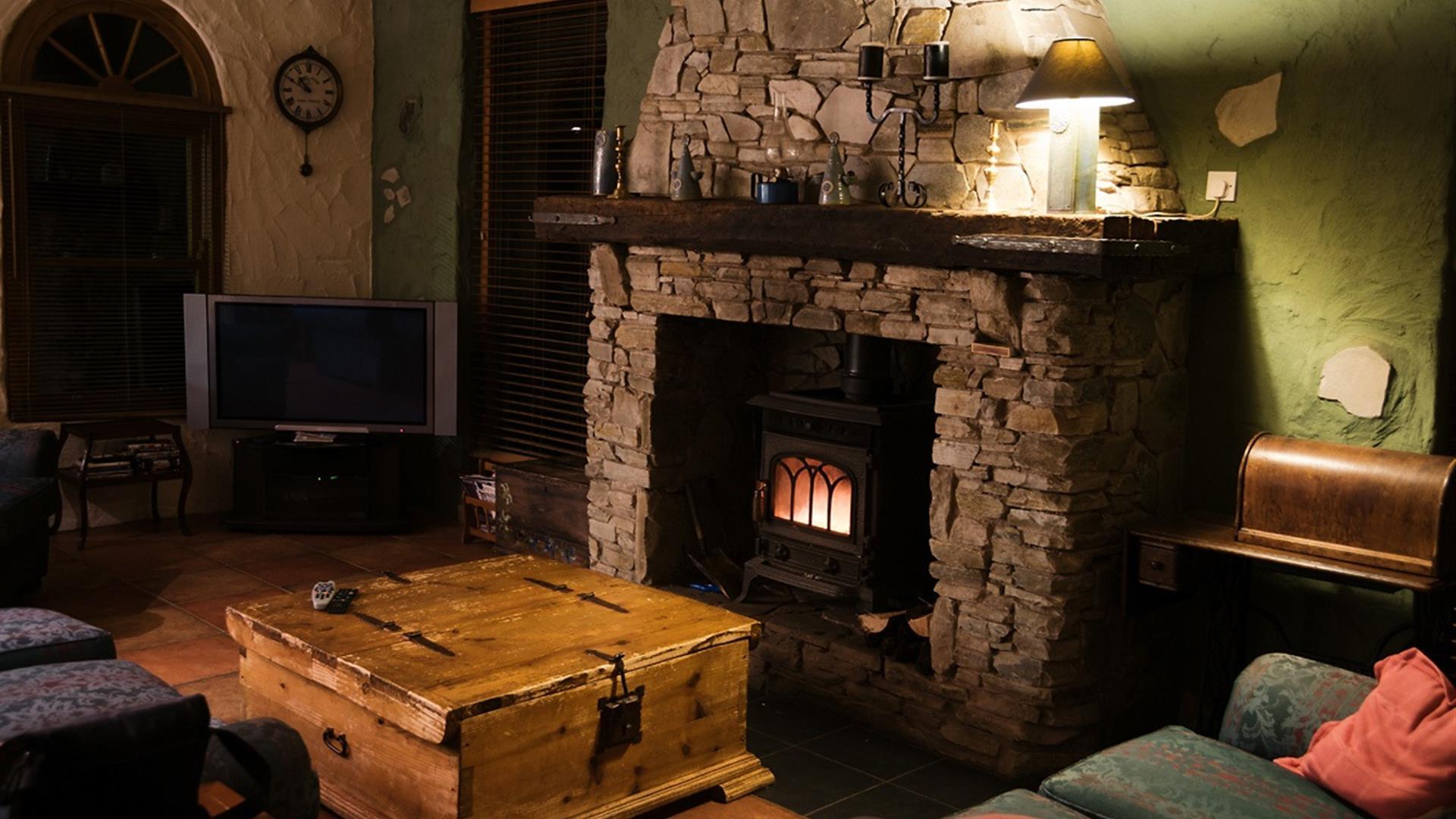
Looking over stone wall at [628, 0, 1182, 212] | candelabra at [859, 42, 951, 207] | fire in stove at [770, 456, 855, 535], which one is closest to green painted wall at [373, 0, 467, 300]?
stone wall at [628, 0, 1182, 212]

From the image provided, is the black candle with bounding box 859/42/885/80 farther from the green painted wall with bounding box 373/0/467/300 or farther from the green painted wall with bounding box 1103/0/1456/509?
the green painted wall with bounding box 373/0/467/300

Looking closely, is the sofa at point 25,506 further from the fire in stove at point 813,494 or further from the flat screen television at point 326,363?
the fire in stove at point 813,494

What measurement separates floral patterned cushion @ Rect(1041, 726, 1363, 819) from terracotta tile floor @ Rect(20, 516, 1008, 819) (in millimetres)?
918

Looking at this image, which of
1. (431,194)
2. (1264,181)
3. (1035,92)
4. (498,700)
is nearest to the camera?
(498,700)

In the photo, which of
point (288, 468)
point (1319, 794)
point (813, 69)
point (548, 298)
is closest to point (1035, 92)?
point (813, 69)

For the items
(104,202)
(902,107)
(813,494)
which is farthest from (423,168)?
(902,107)

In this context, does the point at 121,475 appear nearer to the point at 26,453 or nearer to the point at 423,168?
the point at 26,453

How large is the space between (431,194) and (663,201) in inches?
101

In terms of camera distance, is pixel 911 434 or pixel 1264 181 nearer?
pixel 1264 181

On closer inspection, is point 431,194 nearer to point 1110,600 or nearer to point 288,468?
point 288,468

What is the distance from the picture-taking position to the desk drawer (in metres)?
4.04

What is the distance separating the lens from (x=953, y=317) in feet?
14.0

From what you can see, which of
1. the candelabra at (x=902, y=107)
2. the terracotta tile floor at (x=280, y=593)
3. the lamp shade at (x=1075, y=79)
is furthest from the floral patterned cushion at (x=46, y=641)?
the lamp shade at (x=1075, y=79)

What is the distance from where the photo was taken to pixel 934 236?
421 centimetres
